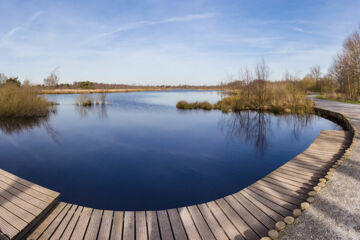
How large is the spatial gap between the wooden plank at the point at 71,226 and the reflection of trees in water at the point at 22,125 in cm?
710

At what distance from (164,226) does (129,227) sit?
18.5 inches

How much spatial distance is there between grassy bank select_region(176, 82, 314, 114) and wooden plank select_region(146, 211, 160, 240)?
14.6 metres

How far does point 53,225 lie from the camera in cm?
252

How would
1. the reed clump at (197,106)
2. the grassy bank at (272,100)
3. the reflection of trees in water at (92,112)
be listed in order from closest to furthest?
the reflection of trees in water at (92,112) → the grassy bank at (272,100) → the reed clump at (197,106)

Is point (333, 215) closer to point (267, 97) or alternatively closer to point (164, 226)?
point (164, 226)

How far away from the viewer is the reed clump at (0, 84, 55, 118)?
11.7 m

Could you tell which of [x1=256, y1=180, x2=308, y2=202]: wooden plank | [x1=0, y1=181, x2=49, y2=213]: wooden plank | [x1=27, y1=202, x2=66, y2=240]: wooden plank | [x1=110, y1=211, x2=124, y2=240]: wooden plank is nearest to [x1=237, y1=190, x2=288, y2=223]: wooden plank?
[x1=256, y1=180, x2=308, y2=202]: wooden plank

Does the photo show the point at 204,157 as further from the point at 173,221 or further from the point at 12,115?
the point at 12,115

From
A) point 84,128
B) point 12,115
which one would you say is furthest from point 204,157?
point 12,115

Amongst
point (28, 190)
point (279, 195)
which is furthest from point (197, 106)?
point (28, 190)

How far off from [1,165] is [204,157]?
21.2 feet

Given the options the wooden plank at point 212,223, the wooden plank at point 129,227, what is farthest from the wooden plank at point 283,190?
the wooden plank at point 129,227

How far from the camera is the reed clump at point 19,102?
11672mm

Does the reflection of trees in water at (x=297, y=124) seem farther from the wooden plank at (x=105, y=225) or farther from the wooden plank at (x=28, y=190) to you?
the wooden plank at (x=28, y=190)
